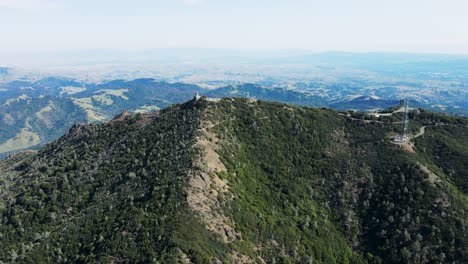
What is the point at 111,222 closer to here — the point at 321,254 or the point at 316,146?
the point at 321,254

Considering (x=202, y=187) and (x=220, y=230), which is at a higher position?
(x=202, y=187)

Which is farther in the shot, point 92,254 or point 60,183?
point 60,183

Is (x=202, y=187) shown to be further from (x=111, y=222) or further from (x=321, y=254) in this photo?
(x=321, y=254)

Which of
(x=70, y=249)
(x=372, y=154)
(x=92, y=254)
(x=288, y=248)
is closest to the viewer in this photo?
(x=92, y=254)

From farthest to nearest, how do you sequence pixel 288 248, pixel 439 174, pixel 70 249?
1. pixel 439 174
2. pixel 288 248
3. pixel 70 249

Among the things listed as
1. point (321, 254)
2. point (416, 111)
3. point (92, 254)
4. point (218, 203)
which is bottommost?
point (321, 254)

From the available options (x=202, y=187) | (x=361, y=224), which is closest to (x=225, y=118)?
(x=202, y=187)
